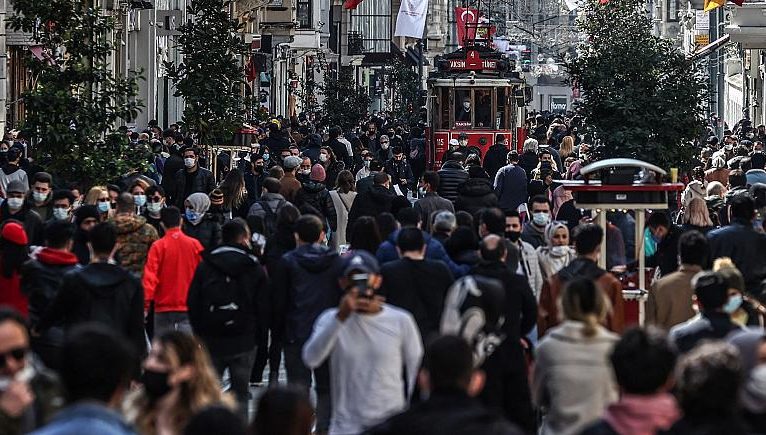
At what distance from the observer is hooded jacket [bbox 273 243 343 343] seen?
513 inches

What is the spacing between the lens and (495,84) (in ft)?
134

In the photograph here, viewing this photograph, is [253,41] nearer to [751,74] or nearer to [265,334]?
[751,74]

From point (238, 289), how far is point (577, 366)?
13.3ft

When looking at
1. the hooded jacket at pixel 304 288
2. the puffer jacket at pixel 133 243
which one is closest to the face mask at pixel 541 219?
the puffer jacket at pixel 133 243

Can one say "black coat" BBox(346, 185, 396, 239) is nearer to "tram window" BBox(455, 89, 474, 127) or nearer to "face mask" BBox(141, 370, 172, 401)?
"face mask" BBox(141, 370, 172, 401)

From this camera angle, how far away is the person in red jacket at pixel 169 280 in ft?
46.4

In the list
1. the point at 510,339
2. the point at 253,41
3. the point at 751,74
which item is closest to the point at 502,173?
the point at 510,339

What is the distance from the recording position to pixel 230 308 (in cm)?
1305

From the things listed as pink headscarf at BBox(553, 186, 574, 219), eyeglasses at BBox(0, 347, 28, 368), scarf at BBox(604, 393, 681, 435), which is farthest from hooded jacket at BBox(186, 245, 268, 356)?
pink headscarf at BBox(553, 186, 574, 219)

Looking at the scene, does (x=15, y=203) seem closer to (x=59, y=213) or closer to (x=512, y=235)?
(x=59, y=213)

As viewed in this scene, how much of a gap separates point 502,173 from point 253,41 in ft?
118

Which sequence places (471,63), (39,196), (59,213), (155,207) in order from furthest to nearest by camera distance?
(471,63)
(39,196)
(155,207)
(59,213)

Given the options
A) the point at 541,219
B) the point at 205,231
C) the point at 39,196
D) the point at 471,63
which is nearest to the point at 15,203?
the point at 39,196

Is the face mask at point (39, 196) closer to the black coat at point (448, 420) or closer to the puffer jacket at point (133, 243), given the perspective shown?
the puffer jacket at point (133, 243)
